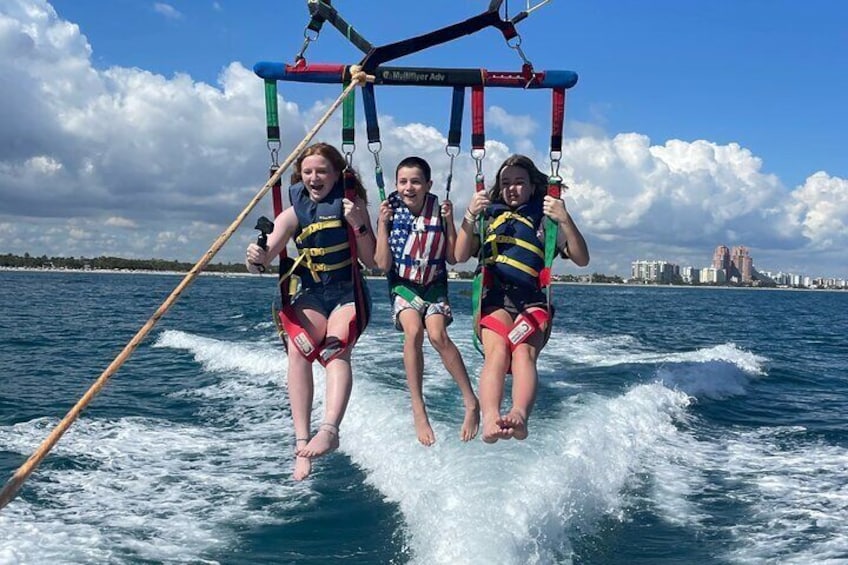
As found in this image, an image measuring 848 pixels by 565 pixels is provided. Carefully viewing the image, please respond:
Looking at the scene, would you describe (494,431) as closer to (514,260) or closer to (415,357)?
(415,357)

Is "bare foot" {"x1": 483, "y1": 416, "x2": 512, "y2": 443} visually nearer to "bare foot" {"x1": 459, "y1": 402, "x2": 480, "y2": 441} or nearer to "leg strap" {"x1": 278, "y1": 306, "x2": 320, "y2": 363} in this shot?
"bare foot" {"x1": 459, "y1": 402, "x2": 480, "y2": 441}

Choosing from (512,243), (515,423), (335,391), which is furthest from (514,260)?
(335,391)

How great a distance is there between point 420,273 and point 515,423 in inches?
64.8

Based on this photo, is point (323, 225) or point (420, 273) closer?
point (323, 225)

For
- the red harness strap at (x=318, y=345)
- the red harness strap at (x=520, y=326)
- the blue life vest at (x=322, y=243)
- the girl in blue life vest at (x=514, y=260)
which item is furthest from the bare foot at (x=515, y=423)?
the blue life vest at (x=322, y=243)

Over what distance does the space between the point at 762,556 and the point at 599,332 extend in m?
25.3

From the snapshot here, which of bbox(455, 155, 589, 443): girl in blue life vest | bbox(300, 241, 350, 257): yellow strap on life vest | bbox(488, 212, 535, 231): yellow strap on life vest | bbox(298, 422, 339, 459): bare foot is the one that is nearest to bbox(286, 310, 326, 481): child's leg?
bbox(298, 422, 339, 459): bare foot

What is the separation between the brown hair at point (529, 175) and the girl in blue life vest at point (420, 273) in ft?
2.00

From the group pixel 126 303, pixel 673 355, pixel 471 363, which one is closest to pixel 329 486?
pixel 471 363

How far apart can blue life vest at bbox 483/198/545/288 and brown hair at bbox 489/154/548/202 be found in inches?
5.5

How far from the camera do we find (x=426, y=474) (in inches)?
384

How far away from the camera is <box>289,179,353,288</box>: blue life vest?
6.39 metres

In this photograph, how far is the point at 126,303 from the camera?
56375mm

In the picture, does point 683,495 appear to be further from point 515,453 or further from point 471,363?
point 471,363
